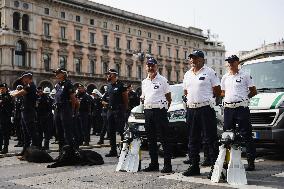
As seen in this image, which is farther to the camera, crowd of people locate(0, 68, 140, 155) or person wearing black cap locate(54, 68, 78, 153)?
crowd of people locate(0, 68, 140, 155)

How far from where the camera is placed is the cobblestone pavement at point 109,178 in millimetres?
5312

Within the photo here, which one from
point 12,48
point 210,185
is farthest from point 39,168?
point 12,48

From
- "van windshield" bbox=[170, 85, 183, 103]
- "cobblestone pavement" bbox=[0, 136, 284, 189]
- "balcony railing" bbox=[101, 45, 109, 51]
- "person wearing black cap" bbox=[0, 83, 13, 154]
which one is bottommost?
"cobblestone pavement" bbox=[0, 136, 284, 189]

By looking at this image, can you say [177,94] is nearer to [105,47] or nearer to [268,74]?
[268,74]

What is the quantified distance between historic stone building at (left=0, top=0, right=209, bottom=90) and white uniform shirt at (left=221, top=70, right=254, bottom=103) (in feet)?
94.8

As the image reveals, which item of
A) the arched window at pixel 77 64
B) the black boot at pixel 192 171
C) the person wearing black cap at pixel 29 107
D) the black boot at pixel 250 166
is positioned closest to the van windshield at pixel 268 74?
the black boot at pixel 250 166

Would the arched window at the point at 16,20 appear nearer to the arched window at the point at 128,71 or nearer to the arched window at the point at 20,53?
the arched window at the point at 20,53

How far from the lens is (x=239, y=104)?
21.6 feet

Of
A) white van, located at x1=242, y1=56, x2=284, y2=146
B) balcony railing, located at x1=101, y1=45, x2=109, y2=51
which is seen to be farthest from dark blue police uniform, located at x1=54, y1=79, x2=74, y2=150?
balcony railing, located at x1=101, y1=45, x2=109, y2=51

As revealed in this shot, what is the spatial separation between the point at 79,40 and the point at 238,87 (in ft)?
158

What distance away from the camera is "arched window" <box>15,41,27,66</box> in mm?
45062

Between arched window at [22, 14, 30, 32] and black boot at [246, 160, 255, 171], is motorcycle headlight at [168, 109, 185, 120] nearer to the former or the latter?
black boot at [246, 160, 255, 171]

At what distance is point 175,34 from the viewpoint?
7012 centimetres

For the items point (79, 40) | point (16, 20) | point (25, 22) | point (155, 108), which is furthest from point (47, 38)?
point (155, 108)
